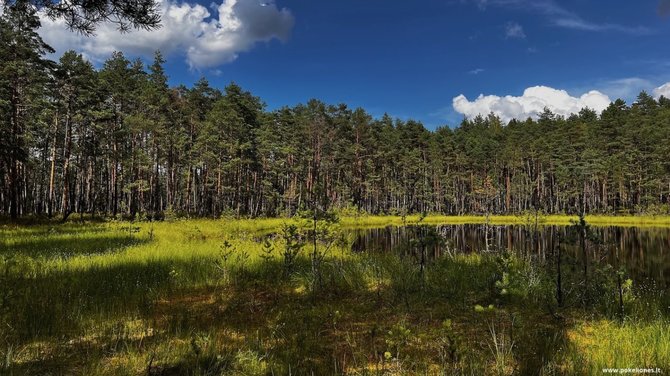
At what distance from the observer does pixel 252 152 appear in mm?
59625

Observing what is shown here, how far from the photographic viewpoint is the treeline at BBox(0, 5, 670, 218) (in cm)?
→ 3741

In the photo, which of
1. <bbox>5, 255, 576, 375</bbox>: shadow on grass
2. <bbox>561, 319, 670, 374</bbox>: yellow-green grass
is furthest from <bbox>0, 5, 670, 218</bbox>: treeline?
<bbox>561, 319, 670, 374</bbox>: yellow-green grass

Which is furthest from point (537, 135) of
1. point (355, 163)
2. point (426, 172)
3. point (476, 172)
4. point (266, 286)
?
point (266, 286)

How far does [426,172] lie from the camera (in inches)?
3022

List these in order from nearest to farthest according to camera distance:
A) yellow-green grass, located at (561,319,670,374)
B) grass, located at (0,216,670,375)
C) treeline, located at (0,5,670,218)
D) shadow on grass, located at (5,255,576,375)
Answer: yellow-green grass, located at (561,319,670,374) < grass, located at (0,216,670,375) < shadow on grass, located at (5,255,576,375) < treeline, located at (0,5,670,218)

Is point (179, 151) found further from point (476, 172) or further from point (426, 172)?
point (476, 172)

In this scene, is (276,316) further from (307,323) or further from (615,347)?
(615,347)

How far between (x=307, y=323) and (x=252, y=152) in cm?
5660

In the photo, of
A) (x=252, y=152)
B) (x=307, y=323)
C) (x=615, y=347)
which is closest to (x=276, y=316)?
(x=307, y=323)

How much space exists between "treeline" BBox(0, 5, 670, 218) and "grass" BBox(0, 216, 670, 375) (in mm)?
25201

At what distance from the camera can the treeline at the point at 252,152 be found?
123 feet

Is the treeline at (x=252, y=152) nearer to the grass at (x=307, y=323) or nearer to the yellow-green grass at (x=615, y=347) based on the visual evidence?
the grass at (x=307, y=323)

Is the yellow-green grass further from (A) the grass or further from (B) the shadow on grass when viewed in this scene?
(B) the shadow on grass

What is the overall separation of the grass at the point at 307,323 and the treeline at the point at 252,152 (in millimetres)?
25201
